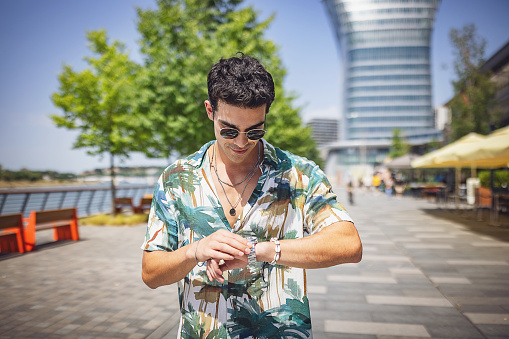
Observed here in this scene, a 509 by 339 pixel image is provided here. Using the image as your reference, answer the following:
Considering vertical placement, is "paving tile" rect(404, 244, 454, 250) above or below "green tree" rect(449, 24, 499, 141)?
below

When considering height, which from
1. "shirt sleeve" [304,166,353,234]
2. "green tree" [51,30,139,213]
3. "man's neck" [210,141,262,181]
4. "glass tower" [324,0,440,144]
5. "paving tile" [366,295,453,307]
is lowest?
"paving tile" [366,295,453,307]

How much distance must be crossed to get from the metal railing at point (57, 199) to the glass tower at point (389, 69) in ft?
342

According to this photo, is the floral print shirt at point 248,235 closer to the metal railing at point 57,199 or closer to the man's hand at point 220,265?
the man's hand at point 220,265

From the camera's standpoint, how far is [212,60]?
1387cm

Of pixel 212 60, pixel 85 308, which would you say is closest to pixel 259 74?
pixel 85 308

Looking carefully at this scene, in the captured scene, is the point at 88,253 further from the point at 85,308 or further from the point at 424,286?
the point at 424,286

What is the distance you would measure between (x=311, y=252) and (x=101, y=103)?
1513 centimetres

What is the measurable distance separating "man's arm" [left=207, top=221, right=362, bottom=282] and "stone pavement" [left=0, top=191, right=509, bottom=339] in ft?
9.84

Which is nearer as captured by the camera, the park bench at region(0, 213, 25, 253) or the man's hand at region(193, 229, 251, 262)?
the man's hand at region(193, 229, 251, 262)

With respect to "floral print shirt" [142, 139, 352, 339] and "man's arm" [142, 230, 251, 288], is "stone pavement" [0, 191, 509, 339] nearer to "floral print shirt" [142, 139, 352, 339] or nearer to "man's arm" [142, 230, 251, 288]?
"floral print shirt" [142, 139, 352, 339]

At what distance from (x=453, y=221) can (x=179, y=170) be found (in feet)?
46.5

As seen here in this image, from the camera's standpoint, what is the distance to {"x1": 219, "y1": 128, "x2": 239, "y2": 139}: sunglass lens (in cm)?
143

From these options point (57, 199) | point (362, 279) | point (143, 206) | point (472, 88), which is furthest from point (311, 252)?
point (472, 88)

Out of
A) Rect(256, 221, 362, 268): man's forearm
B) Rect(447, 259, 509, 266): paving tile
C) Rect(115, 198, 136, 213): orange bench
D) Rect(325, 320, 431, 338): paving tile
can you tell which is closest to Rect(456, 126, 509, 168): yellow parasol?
Rect(447, 259, 509, 266): paving tile
